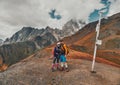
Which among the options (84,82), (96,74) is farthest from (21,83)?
(96,74)

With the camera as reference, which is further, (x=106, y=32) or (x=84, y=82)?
(x=106, y=32)

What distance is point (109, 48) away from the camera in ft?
419

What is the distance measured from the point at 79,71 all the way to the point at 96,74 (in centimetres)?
210

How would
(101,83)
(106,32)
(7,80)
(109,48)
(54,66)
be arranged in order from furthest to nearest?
(106,32)
(109,48)
(54,66)
(7,80)
(101,83)

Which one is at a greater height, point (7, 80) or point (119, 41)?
point (119, 41)

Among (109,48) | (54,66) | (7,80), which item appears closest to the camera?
(7,80)

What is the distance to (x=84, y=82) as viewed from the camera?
2192 cm

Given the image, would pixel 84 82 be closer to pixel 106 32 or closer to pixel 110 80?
pixel 110 80

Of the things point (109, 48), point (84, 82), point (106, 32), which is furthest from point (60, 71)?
point (106, 32)

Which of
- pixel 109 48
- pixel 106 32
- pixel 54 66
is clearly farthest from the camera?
pixel 106 32

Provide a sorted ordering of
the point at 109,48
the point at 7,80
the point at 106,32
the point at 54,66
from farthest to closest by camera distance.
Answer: the point at 106,32 < the point at 109,48 < the point at 54,66 < the point at 7,80

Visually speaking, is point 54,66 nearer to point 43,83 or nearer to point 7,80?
point 43,83

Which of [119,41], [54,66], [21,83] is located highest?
[119,41]

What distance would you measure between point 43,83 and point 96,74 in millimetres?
6117
